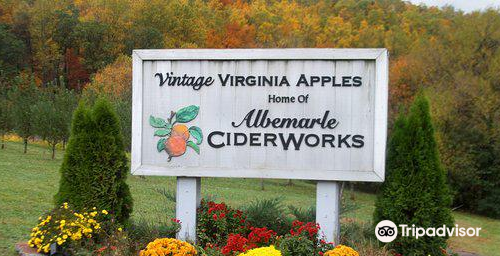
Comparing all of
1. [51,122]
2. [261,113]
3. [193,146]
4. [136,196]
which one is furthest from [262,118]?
[51,122]

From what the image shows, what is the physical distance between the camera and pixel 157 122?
8.91m

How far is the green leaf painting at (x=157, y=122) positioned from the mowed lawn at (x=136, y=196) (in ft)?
6.12

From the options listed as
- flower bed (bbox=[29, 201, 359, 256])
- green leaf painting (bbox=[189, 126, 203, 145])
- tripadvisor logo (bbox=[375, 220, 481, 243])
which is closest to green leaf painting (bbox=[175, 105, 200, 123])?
green leaf painting (bbox=[189, 126, 203, 145])

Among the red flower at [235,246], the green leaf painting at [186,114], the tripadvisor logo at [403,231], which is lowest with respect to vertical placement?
the red flower at [235,246]

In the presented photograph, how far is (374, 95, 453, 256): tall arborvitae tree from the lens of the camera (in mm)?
8383

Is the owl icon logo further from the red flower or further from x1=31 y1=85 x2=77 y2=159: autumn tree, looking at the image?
x1=31 y1=85 x2=77 y2=159: autumn tree

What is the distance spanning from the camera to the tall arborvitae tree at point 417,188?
8.38 meters

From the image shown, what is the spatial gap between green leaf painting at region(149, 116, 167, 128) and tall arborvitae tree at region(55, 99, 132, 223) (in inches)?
22.9

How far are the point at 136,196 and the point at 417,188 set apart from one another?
12.7 metres

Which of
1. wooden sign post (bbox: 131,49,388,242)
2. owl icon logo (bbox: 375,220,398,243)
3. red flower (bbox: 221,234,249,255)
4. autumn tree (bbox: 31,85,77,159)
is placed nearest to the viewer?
red flower (bbox: 221,234,249,255)

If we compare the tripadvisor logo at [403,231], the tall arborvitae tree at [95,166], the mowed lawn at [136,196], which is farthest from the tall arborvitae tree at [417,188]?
the tall arborvitae tree at [95,166]

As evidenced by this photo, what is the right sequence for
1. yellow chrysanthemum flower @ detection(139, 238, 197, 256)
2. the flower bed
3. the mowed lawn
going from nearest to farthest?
yellow chrysanthemum flower @ detection(139, 238, 197, 256) → the flower bed → the mowed lawn

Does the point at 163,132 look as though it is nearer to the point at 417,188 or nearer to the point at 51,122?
the point at 417,188

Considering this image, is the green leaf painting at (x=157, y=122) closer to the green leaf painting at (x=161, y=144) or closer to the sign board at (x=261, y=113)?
the sign board at (x=261, y=113)
